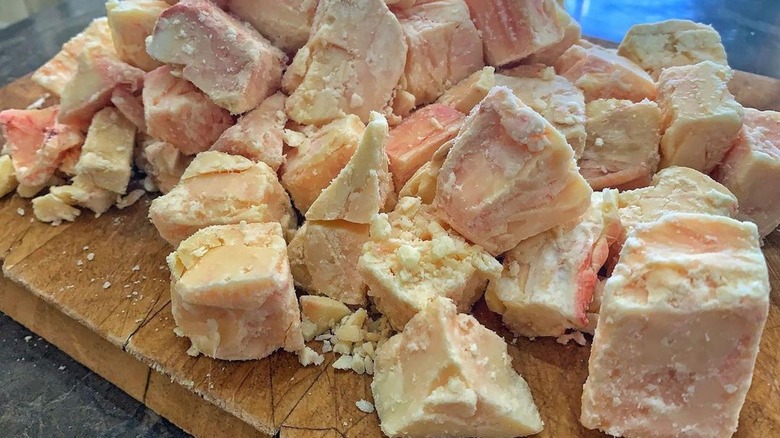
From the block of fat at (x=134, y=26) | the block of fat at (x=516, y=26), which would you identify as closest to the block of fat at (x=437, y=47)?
the block of fat at (x=516, y=26)

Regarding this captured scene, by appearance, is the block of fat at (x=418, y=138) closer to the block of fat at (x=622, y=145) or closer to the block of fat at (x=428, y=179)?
the block of fat at (x=428, y=179)

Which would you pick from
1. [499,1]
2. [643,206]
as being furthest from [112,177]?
[643,206]

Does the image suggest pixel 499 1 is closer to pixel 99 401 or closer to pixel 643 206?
pixel 643 206

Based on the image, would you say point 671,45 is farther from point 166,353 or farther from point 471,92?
point 166,353

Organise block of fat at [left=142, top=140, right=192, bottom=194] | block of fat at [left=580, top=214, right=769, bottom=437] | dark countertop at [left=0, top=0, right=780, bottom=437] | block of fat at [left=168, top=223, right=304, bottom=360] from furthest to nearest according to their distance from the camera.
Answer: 1. block of fat at [left=142, top=140, right=192, bottom=194]
2. dark countertop at [left=0, top=0, right=780, bottom=437]
3. block of fat at [left=168, top=223, right=304, bottom=360]
4. block of fat at [left=580, top=214, right=769, bottom=437]

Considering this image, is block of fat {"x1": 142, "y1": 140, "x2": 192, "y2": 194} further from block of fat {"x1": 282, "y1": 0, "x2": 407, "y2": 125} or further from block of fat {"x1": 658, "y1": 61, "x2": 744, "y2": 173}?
block of fat {"x1": 658, "y1": 61, "x2": 744, "y2": 173}

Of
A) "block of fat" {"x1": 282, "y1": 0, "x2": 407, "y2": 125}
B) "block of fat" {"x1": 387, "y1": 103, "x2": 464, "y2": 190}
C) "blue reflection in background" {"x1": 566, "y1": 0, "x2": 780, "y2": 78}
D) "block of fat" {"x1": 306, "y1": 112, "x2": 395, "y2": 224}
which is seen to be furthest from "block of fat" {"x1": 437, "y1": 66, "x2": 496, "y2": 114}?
"blue reflection in background" {"x1": 566, "y1": 0, "x2": 780, "y2": 78}
